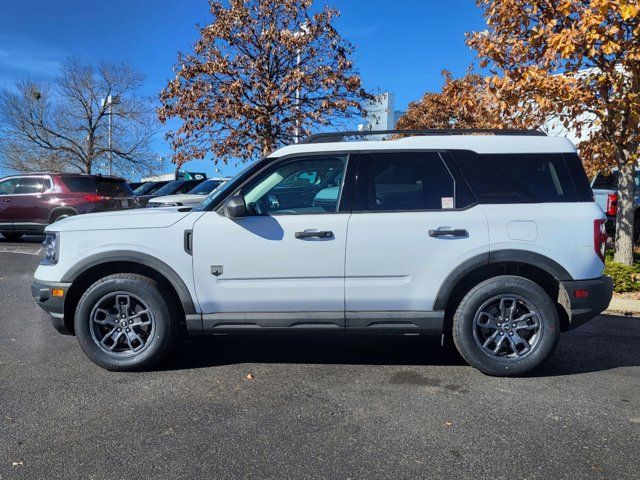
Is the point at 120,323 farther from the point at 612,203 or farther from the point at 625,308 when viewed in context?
the point at 612,203

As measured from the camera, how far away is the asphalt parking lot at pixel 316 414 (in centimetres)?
315

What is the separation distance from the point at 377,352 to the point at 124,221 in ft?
8.45

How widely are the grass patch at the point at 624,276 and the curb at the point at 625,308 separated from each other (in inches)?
22.3

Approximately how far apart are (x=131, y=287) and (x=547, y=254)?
3.34 meters

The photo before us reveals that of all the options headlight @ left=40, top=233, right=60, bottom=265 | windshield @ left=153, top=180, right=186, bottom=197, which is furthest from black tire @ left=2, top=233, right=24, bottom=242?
headlight @ left=40, top=233, right=60, bottom=265

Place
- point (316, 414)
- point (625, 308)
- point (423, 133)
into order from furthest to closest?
1. point (625, 308)
2. point (423, 133)
3. point (316, 414)

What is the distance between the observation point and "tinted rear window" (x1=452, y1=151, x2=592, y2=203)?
4527 millimetres

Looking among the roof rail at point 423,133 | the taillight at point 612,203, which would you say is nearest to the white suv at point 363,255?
the roof rail at point 423,133

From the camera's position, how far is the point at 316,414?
3848mm

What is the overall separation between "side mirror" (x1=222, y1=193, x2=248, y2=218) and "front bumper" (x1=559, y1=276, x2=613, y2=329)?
2.59m

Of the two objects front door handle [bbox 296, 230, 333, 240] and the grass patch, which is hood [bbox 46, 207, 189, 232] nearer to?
front door handle [bbox 296, 230, 333, 240]

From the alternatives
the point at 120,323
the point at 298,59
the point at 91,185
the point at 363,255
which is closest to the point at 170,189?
the point at 91,185

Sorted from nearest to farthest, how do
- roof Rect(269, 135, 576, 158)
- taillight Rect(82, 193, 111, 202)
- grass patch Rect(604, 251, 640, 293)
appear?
1. roof Rect(269, 135, 576, 158)
2. grass patch Rect(604, 251, 640, 293)
3. taillight Rect(82, 193, 111, 202)

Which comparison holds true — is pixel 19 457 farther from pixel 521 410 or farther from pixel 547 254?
pixel 547 254
